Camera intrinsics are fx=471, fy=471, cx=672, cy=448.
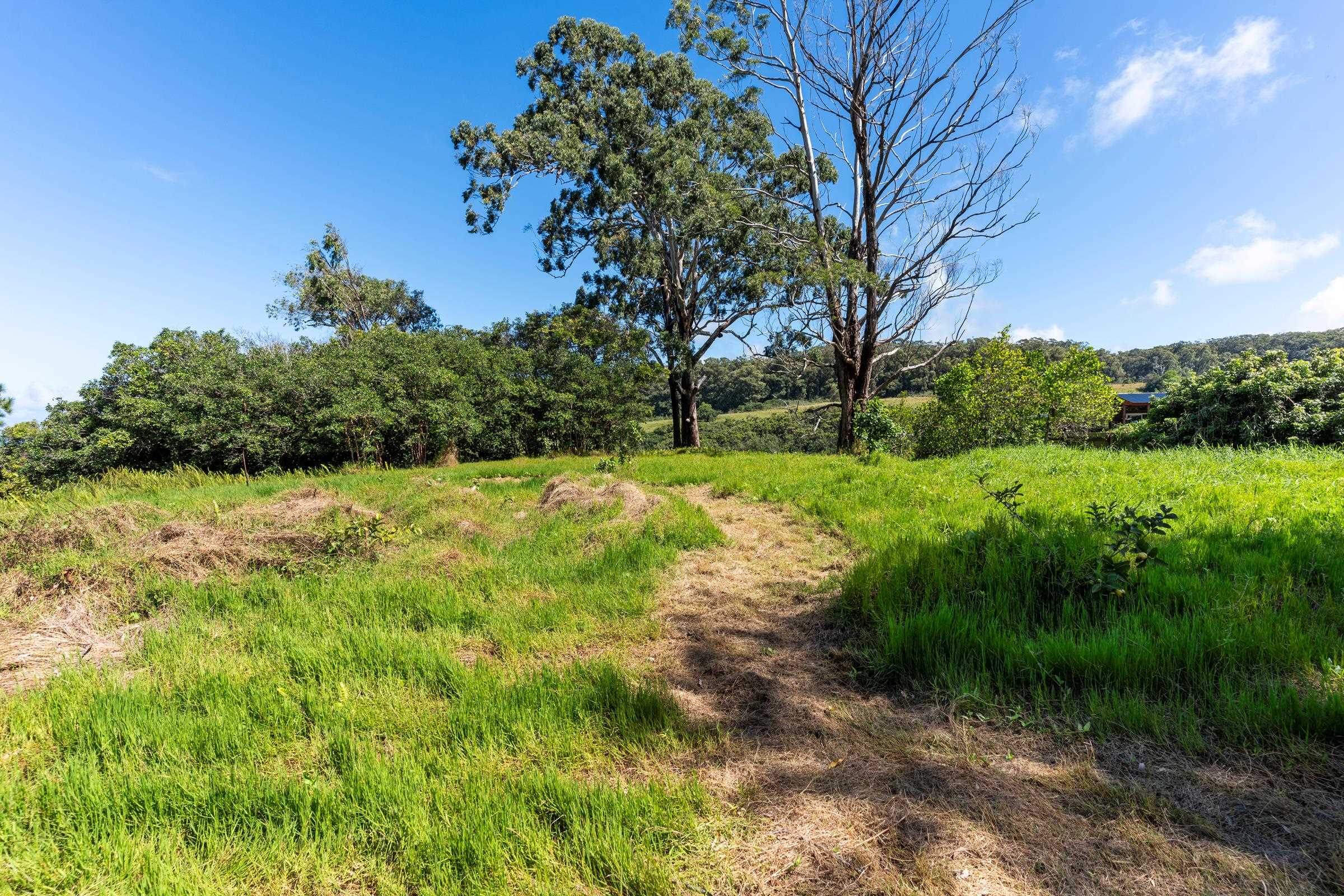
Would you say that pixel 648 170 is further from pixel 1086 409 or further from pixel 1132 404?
pixel 1132 404

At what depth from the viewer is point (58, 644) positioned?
11.0 ft

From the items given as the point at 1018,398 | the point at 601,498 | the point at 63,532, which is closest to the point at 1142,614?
the point at 601,498

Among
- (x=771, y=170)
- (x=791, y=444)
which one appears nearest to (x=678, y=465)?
→ (x=771, y=170)

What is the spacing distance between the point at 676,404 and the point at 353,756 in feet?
62.4

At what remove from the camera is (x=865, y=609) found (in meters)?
3.44

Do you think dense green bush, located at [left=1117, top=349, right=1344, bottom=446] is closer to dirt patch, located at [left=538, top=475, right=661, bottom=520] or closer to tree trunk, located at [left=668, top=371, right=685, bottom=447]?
dirt patch, located at [left=538, top=475, right=661, bottom=520]

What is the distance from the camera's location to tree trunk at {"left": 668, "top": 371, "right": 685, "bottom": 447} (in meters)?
19.7

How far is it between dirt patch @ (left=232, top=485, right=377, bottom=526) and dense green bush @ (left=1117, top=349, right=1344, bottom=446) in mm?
15470

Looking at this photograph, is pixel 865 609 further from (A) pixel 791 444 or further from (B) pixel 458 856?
(A) pixel 791 444

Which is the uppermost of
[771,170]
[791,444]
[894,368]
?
[771,170]

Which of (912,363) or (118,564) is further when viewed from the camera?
(912,363)

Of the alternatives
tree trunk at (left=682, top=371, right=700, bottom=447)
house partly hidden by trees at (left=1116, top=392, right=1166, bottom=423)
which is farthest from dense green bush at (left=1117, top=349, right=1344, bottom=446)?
house partly hidden by trees at (left=1116, top=392, right=1166, bottom=423)

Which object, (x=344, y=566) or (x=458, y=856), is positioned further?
(x=344, y=566)

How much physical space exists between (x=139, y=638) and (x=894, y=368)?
60.2 ft
